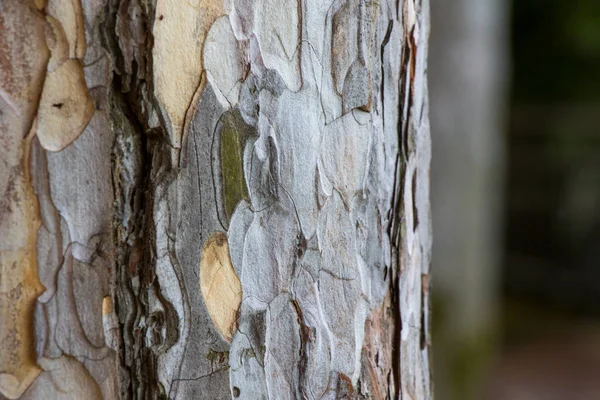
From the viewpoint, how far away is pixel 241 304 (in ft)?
2.04

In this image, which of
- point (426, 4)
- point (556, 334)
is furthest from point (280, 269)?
point (556, 334)

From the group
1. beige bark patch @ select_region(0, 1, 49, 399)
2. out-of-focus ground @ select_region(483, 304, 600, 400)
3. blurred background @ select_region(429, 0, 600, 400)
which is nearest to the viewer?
beige bark patch @ select_region(0, 1, 49, 399)

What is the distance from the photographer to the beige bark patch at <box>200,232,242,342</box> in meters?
0.60

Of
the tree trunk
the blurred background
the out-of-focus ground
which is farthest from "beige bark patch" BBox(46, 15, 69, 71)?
the out-of-focus ground

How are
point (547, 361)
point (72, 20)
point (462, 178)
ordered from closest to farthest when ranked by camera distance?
1. point (72, 20)
2. point (462, 178)
3. point (547, 361)

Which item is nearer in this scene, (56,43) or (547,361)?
(56,43)

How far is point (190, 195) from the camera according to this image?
1.92ft

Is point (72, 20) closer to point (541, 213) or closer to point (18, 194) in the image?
point (18, 194)

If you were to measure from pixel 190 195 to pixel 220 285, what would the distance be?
0.09m

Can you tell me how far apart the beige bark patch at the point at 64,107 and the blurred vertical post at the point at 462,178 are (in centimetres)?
206

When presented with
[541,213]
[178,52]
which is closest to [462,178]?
[178,52]

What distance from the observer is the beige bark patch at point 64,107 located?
548 mm

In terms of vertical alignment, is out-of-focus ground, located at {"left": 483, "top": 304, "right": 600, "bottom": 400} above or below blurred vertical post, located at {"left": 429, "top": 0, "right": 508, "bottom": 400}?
below

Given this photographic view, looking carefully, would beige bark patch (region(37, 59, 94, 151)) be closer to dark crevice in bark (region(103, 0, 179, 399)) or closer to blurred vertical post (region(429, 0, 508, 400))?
dark crevice in bark (region(103, 0, 179, 399))
